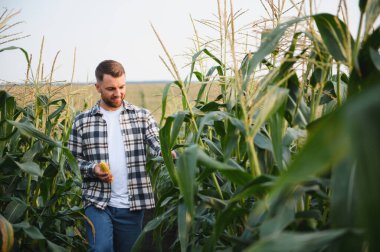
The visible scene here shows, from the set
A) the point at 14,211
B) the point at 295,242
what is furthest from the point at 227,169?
the point at 14,211

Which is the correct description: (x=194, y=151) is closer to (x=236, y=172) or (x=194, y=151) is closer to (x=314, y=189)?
(x=236, y=172)

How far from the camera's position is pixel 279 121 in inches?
55.6

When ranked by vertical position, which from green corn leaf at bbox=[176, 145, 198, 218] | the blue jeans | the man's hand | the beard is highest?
the beard

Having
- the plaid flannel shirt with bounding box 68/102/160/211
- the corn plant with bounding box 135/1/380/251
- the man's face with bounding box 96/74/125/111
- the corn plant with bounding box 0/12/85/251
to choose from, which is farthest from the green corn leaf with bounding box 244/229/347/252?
the man's face with bounding box 96/74/125/111

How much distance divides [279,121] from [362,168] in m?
0.77

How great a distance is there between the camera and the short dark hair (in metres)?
2.98

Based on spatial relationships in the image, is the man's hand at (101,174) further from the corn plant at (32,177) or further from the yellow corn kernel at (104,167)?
the corn plant at (32,177)

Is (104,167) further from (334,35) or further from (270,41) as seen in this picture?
(334,35)

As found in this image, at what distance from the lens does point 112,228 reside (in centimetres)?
289

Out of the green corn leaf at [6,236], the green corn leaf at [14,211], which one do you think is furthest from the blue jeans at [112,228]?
the green corn leaf at [6,236]

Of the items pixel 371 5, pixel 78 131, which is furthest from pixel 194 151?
pixel 78 131

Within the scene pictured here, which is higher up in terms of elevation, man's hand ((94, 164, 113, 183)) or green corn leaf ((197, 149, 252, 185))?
green corn leaf ((197, 149, 252, 185))

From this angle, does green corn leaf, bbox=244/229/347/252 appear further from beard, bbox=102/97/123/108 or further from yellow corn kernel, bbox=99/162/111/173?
beard, bbox=102/97/123/108

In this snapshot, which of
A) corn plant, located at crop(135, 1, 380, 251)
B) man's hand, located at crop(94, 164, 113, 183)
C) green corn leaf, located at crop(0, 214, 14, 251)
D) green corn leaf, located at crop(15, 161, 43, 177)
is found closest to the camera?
corn plant, located at crop(135, 1, 380, 251)
